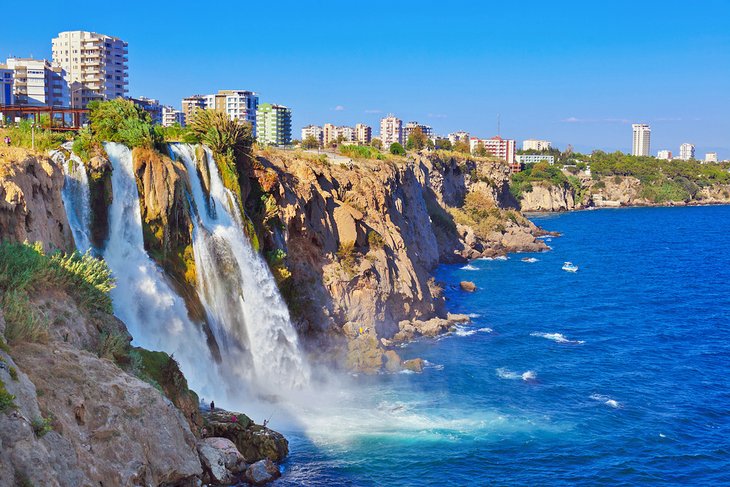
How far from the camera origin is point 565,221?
5468 inches

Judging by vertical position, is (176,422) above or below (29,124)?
below

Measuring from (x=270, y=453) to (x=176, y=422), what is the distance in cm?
784

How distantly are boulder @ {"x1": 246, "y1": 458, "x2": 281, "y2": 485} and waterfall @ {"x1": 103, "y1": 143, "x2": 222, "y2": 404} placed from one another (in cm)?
596

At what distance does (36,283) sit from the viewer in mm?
21094

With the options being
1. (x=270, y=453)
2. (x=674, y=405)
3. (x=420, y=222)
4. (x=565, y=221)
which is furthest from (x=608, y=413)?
(x=565, y=221)

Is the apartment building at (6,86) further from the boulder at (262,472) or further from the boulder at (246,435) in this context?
the boulder at (262,472)

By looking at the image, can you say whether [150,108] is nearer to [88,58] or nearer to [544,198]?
[88,58]

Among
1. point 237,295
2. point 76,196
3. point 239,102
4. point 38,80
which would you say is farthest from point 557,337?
point 239,102

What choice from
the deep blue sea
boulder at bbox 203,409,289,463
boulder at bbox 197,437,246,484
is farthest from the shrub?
the deep blue sea

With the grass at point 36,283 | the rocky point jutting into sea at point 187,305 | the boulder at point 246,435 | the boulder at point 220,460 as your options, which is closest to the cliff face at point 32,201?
the rocky point jutting into sea at point 187,305

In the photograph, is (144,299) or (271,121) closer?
(144,299)

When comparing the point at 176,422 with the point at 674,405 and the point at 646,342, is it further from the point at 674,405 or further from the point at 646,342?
the point at 646,342

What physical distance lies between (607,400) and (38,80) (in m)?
84.2

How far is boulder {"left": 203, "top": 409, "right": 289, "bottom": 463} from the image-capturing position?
25.8 meters
